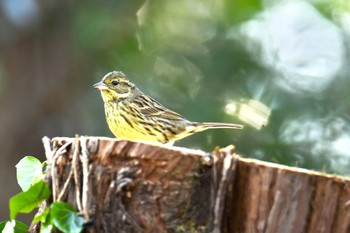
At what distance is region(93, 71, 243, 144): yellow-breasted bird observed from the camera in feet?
21.8

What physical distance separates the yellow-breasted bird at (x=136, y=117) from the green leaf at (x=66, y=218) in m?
3.03

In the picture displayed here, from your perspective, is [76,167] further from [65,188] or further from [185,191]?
[185,191]

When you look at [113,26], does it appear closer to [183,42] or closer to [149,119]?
[183,42]

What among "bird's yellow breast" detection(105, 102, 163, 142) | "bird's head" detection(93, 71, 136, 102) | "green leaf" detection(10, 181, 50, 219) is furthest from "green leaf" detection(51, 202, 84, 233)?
"bird's head" detection(93, 71, 136, 102)

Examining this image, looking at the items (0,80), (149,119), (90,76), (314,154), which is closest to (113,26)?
(90,76)

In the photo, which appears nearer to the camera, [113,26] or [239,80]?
[239,80]

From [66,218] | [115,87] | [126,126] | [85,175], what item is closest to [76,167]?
[85,175]

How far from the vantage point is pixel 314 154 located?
8.77 m

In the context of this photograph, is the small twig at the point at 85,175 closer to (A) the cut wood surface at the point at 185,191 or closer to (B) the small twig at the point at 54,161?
(A) the cut wood surface at the point at 185,191

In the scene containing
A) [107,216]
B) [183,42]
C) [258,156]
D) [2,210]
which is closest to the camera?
[107,216]

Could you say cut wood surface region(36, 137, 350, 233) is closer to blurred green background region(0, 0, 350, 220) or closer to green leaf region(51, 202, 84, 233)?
green leaf region(51, 202, 84, 233)

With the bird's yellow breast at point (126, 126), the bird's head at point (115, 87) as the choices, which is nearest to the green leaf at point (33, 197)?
the bird's yellow breast at point (126, 126)

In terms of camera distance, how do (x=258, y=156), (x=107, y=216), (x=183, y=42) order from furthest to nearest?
(x=183, y=42) → (x=258, y=156) → (x=107, y=216)

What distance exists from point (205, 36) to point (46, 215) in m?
6.96
